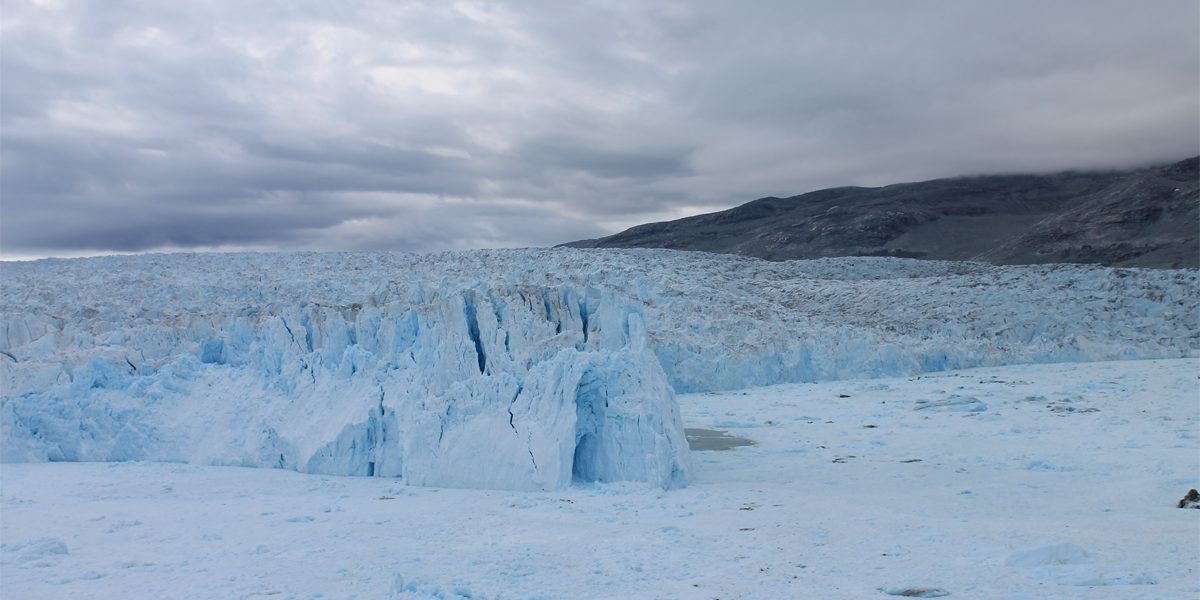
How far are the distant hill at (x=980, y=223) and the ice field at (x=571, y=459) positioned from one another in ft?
113

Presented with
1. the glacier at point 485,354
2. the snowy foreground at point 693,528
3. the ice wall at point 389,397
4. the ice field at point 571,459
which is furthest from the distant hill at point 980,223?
the ice wall at point 389,397

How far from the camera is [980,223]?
64250 millimetres

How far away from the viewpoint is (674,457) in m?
6.87

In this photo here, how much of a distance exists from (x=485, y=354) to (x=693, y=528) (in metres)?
5.34

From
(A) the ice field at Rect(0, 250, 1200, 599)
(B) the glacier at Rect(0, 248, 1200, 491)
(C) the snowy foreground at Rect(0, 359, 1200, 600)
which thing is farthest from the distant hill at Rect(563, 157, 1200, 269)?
(C) the snowy foreground at Rect(0, 359, 1200, 600)

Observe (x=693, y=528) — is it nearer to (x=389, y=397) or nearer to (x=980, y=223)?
(x=389, y=397)

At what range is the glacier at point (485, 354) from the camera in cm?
728

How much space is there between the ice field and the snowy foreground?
0.03 metres

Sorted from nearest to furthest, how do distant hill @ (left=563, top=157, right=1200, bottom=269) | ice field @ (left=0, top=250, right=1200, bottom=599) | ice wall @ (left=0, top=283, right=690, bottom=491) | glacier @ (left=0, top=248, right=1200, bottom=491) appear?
ice field @ (left=0, top=250, right=1200, bottom=599), ice wall @ (left=0, top=283, right=690, bottom=491), glacier @ (left=0, top=248, right=1200, bottom=491), distant hill @ (left=563, top=157, right=1200, bottom=269)

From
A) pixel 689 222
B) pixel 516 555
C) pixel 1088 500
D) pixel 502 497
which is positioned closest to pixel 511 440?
pixel 502 497

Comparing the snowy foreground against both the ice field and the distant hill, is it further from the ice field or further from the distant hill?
the distant hill

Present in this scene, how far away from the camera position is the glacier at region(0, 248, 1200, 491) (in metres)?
7.28

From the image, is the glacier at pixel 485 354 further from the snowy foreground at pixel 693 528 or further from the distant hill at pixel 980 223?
the distant hill at pixel 980 223

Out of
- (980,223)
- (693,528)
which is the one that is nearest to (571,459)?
(693,528)
